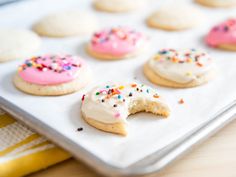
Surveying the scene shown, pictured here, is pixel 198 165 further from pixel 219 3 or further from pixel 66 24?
pixel 219 3

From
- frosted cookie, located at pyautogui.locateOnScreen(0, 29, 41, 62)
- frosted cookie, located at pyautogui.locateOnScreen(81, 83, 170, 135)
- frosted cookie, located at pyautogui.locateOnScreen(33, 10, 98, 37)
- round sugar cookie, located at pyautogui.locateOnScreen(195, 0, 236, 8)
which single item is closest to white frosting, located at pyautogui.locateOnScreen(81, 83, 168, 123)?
frosted cookie, located at pyautogui.locateOnScreen(81, 83, 170, 135)

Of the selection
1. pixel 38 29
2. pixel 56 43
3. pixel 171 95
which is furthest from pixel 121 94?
pixel 38 29

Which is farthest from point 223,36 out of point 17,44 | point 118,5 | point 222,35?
point 17,44

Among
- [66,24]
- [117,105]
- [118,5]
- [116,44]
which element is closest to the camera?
[117,105]

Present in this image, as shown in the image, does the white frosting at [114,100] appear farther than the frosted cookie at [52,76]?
No

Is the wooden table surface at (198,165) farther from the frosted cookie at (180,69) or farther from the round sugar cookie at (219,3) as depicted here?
the round sugar cookie at (219,3)

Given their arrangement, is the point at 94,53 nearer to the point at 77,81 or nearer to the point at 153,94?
the point at 77,81

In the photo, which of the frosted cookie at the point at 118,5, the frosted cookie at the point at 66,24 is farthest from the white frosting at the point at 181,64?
the frosted cookie at the point at 118,5
